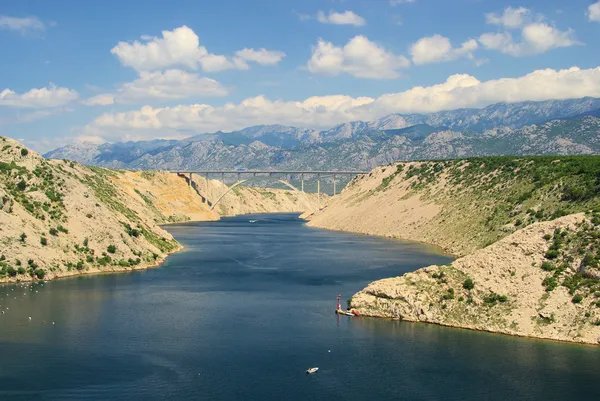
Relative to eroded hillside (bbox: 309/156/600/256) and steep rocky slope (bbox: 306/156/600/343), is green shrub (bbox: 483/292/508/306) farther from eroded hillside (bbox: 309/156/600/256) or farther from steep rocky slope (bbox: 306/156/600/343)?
eroded hillside (bbox: 309/156/600/256)

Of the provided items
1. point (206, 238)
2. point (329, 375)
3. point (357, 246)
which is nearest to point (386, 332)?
point (329, 375)

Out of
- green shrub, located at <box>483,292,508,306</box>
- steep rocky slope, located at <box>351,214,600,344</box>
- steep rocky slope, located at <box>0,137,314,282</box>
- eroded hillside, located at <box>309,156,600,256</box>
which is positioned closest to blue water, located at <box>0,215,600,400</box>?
steep rocky slope, located at <box>351,214,600,344</box>

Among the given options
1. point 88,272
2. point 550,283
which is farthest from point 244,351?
point 88,272

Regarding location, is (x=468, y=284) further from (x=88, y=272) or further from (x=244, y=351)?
(x=88, y=272)

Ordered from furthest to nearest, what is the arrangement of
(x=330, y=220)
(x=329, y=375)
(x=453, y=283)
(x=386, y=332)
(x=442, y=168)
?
(x=330, y=220) < (x=442, y=168) < (x=453, y=283) < (x=386, y=332) < (x=329, y=375)

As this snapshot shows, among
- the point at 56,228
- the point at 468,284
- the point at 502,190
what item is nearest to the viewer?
the point at 468,284

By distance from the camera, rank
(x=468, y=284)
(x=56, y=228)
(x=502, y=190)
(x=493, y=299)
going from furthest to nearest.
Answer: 1. (x=502, y=190)
2. (x=56, y=228)
3. (x=468, y=284)
4. (x=493, y=299)

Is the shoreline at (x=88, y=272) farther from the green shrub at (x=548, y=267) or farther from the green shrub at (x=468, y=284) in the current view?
the green shrub at (x=548, y=267)

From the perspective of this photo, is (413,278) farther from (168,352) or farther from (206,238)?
(206,238)
